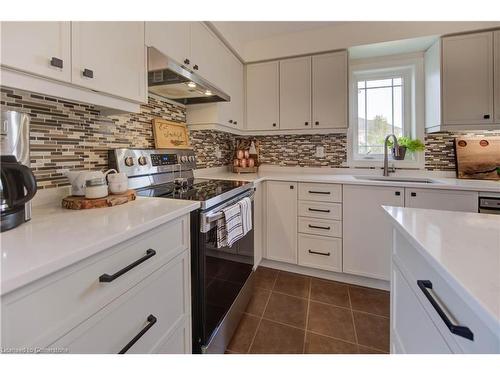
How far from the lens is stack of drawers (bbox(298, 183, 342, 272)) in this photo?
2135 mm

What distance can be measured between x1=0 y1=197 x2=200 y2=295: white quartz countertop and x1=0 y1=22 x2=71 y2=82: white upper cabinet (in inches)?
20.6

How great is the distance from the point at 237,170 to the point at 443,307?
89.0 inches

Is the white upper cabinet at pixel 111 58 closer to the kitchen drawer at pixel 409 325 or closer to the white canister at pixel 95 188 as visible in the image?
the white canister at pixel 95 188

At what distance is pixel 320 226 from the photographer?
7.18ft

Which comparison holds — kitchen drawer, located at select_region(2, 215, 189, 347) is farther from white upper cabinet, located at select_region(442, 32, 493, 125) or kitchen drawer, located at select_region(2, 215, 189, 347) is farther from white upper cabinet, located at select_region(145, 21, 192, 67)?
white upper cabinet, located at select_region(442, 32, 493, 125)

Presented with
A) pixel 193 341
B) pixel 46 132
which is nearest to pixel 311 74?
pixel 46 132

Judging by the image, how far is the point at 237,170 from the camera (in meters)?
2.71

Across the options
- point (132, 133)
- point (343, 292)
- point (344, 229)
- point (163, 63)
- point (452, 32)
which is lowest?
point (343, 292)

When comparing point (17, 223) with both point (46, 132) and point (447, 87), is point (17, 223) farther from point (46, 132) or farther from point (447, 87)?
point (447, 87)

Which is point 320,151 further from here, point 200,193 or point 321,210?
point 200,193

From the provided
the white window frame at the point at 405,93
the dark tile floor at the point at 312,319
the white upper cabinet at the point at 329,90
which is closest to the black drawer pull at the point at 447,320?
the dark tile floor at the point at 312,319

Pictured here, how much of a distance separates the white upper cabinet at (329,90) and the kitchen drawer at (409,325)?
1.69 meters

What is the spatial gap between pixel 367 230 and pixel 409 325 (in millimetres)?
1267

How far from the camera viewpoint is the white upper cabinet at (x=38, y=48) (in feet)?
2.49
